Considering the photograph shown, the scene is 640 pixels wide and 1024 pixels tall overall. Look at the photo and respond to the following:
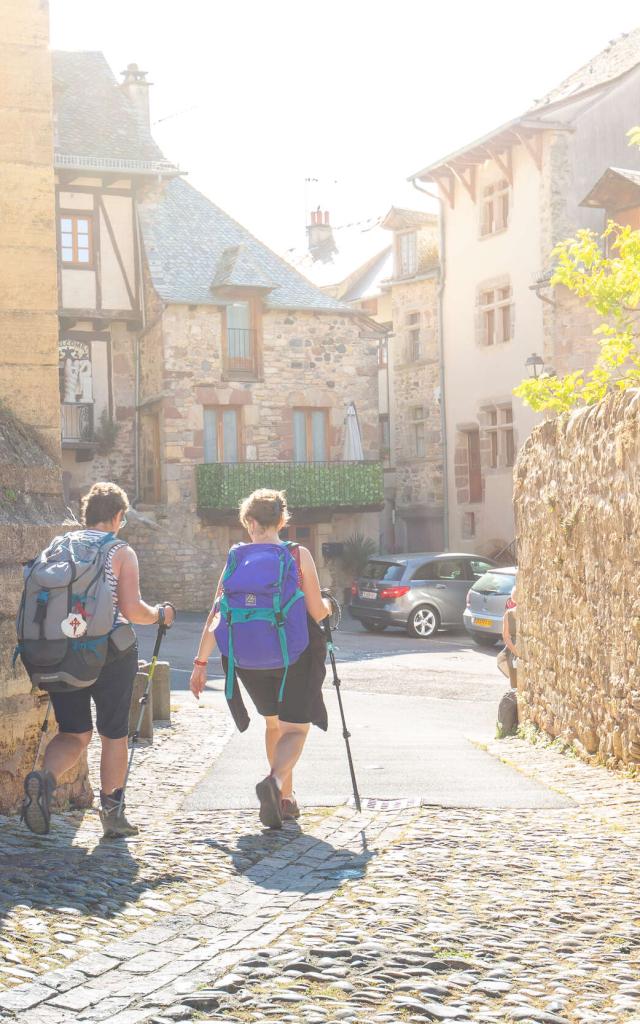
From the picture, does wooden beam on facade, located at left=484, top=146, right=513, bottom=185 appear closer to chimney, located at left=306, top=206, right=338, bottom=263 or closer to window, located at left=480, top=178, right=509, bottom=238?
window, located at left=480, top=178, right=509, bottom=238

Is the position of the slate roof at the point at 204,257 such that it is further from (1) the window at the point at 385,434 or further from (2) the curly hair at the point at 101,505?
(2) the curly hair at the point at 101,505

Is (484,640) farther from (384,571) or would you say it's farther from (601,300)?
Answer: (601,300)

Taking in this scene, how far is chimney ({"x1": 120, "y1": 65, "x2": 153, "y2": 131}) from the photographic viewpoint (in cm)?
3356

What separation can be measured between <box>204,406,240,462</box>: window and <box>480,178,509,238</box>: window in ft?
23.9

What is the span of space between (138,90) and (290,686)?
30.0 meters

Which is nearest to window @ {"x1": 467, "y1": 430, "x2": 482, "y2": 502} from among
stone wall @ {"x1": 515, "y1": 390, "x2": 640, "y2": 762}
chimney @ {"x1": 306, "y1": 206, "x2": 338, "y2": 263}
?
chimney @ {"x1": 306, "y1": 206, "x2": 338, "y2": 263}

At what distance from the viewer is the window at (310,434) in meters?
33.0

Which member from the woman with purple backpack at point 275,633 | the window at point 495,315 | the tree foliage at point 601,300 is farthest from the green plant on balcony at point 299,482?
the woman with purple backpack at point 275,633

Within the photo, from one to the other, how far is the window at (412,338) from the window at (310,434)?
4829 mm

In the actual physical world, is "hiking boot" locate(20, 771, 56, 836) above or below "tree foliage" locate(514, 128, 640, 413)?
below

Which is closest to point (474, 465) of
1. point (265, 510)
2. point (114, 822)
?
point (265, 510)

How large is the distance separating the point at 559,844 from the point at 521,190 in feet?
88.2

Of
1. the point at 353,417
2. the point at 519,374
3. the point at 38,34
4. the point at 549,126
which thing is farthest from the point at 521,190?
the point at 38,34

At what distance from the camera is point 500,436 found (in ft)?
105
